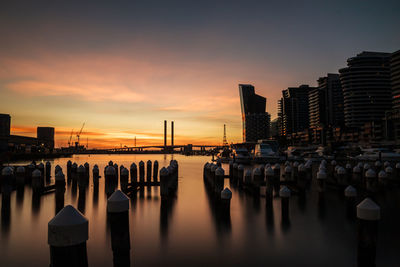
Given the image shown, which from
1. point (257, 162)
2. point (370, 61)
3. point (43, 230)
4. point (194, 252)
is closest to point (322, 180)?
point (194, 252)

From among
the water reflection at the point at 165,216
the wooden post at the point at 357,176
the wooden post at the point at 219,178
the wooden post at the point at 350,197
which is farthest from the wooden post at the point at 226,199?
the wooden post at the point at 357,176

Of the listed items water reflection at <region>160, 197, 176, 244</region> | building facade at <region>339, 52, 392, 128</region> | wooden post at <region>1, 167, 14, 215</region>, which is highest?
building facade at <region>339, 52, 392, 128</region>

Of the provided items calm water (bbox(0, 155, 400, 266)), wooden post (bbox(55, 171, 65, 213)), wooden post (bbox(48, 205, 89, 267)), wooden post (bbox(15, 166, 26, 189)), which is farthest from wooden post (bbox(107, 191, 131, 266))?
wooden post (bbox(15, 166, 26, 189))

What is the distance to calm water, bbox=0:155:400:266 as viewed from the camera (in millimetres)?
9273

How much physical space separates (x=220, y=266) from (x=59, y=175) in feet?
41.1

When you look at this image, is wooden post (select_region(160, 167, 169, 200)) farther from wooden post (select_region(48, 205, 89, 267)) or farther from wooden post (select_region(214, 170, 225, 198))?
wooden post (select_region(48, 205, 89, 267))

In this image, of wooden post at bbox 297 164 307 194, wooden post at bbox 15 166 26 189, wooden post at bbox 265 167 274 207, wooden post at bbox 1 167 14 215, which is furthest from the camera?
wooden post at bbox 15 166 26 189

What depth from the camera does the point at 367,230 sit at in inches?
296

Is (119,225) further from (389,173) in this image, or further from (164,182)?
(389,173)

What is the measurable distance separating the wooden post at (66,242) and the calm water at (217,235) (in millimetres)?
4790

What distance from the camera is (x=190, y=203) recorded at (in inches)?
750

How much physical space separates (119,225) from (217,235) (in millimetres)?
5547

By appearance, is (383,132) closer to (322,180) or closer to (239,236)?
(322,180)

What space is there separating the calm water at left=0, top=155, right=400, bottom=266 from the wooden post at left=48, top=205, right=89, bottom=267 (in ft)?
15.7
